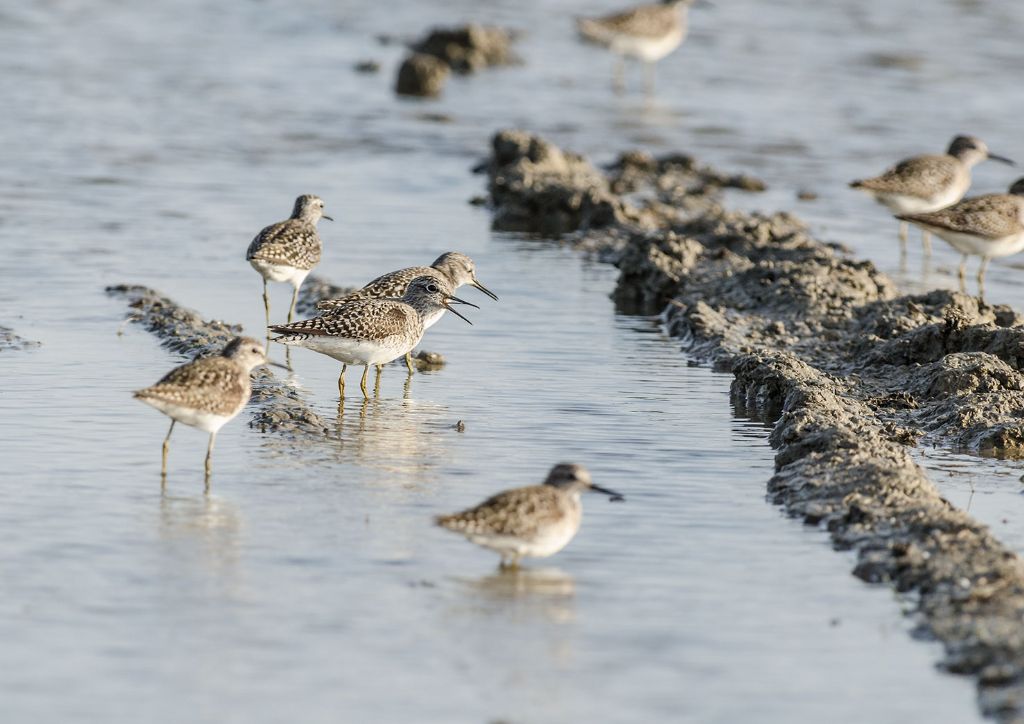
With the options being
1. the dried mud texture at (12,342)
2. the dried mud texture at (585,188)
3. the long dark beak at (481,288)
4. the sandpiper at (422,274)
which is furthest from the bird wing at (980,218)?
the dried mud texture at (12,342)

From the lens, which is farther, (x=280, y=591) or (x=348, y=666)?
(x=280, y=591)

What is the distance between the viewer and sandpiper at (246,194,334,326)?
45.7ft

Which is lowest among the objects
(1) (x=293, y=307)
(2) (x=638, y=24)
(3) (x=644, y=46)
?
(1) (x=293, y=307)

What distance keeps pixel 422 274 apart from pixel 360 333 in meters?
2.20

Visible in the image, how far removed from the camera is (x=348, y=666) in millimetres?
7004

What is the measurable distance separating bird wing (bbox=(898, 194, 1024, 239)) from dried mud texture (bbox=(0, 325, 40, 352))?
8.23m

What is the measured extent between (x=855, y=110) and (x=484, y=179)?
8.68m

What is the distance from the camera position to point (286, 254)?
14.0 metres

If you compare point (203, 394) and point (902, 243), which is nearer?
point (203, 394)

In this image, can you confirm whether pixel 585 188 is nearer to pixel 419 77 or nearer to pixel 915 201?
pixel 915 201

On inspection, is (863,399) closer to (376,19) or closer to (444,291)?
(444,291)

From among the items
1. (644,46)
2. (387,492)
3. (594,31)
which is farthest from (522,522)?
(594,31)

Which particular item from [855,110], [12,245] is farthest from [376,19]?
[12,245]

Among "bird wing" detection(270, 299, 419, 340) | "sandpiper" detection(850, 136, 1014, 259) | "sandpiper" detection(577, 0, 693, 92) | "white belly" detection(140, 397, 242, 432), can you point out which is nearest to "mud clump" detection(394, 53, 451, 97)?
"sandpiper" detection(577, 0, 693, 92)
